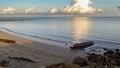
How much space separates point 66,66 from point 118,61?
16.1 feet

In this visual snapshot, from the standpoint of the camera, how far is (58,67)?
12.3 meters

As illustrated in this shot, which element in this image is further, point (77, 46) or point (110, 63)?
point (77, 46)

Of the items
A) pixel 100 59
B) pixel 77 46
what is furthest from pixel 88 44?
pixel 100 59

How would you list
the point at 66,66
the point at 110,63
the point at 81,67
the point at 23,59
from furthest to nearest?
the point at 23,59 → the point at 110,63 → the point at 81,67 → the point at 66,66

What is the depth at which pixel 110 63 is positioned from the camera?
47.6 ft

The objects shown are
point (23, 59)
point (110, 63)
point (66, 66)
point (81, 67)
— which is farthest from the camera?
point (23, 59)

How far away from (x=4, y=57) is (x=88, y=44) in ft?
42.1

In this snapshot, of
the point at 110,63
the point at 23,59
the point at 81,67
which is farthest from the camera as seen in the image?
the point at 23,59

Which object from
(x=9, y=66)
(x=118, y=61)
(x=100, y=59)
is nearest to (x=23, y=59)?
(x=9, y=66)

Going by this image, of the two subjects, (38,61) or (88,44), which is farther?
(88,44)

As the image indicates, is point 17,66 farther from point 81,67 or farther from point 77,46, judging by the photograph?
point 77,46

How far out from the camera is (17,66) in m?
13.9

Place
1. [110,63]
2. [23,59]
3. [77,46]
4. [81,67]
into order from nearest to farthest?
[81,67]
[110,63]
[23,59]
[77,46]

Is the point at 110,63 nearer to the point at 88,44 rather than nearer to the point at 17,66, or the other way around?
the point at 17,66
